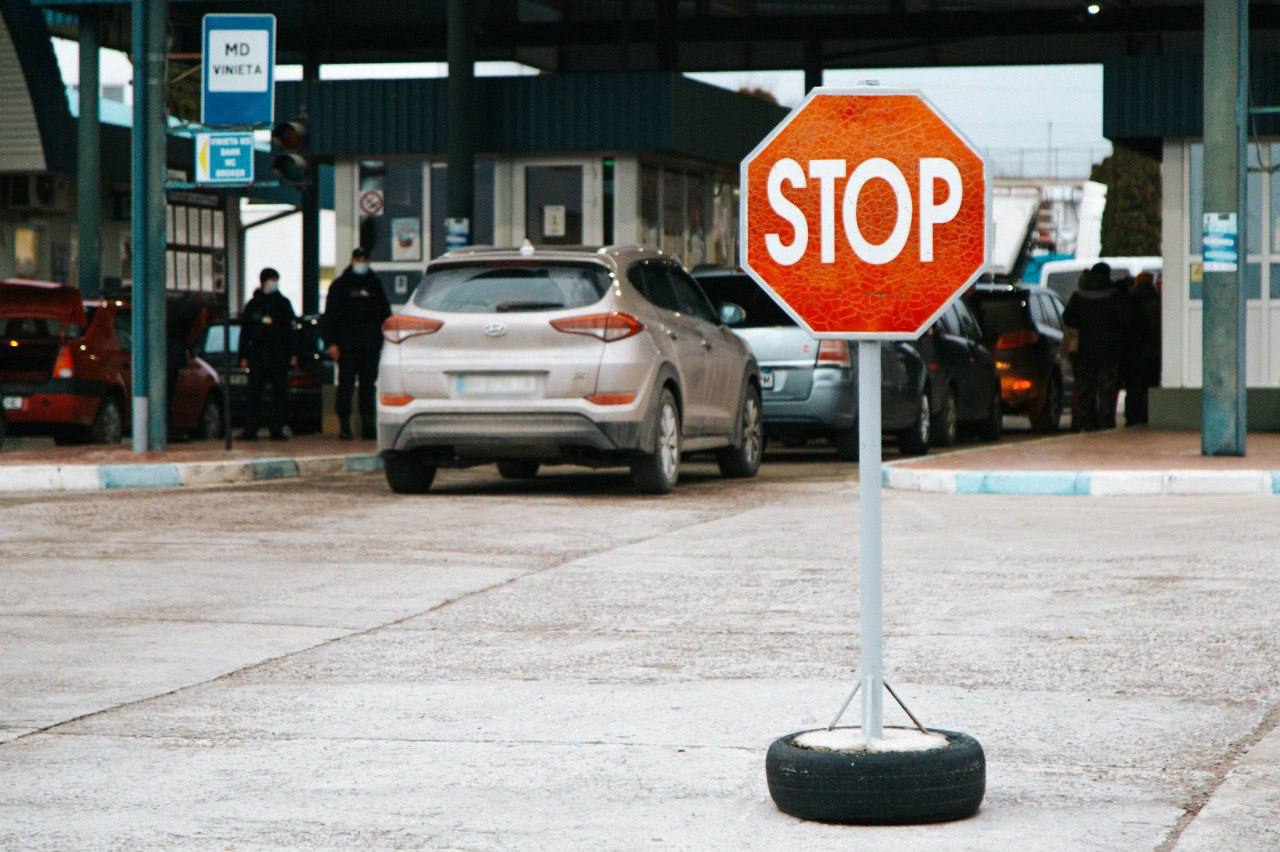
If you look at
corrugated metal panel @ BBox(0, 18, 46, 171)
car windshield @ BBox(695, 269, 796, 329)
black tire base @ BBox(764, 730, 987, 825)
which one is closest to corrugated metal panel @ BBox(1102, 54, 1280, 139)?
car windshield @ BBox(695, 269, 796, 329)

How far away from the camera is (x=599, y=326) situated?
1408 cm

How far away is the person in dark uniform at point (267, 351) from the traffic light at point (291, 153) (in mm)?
4109

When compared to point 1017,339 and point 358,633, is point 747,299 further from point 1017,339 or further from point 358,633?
point 358,633

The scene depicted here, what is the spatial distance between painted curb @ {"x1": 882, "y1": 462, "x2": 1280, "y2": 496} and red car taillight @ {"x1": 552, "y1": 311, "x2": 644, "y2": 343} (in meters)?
2.63

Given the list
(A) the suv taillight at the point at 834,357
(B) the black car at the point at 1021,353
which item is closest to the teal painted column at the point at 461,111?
(A) the suv taillight at the point at 834,357

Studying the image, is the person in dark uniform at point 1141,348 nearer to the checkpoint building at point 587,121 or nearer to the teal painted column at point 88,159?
the checkpoint building at point 587,121

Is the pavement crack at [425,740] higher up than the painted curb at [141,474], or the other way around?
the painted curb at [141,474]

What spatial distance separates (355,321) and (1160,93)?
8178 mm

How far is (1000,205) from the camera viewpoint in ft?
161

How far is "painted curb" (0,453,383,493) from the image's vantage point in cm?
1578

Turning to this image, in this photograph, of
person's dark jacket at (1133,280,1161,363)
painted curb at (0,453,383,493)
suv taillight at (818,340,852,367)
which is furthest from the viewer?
person's dark jacket at (1133,280,1161,363)

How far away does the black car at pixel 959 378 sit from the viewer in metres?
21.1

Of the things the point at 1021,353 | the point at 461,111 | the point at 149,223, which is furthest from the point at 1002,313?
the point at 149,223

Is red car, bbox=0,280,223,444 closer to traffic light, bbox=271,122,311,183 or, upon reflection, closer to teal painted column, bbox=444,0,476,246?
traffic light, bbox=271,122,311,183
